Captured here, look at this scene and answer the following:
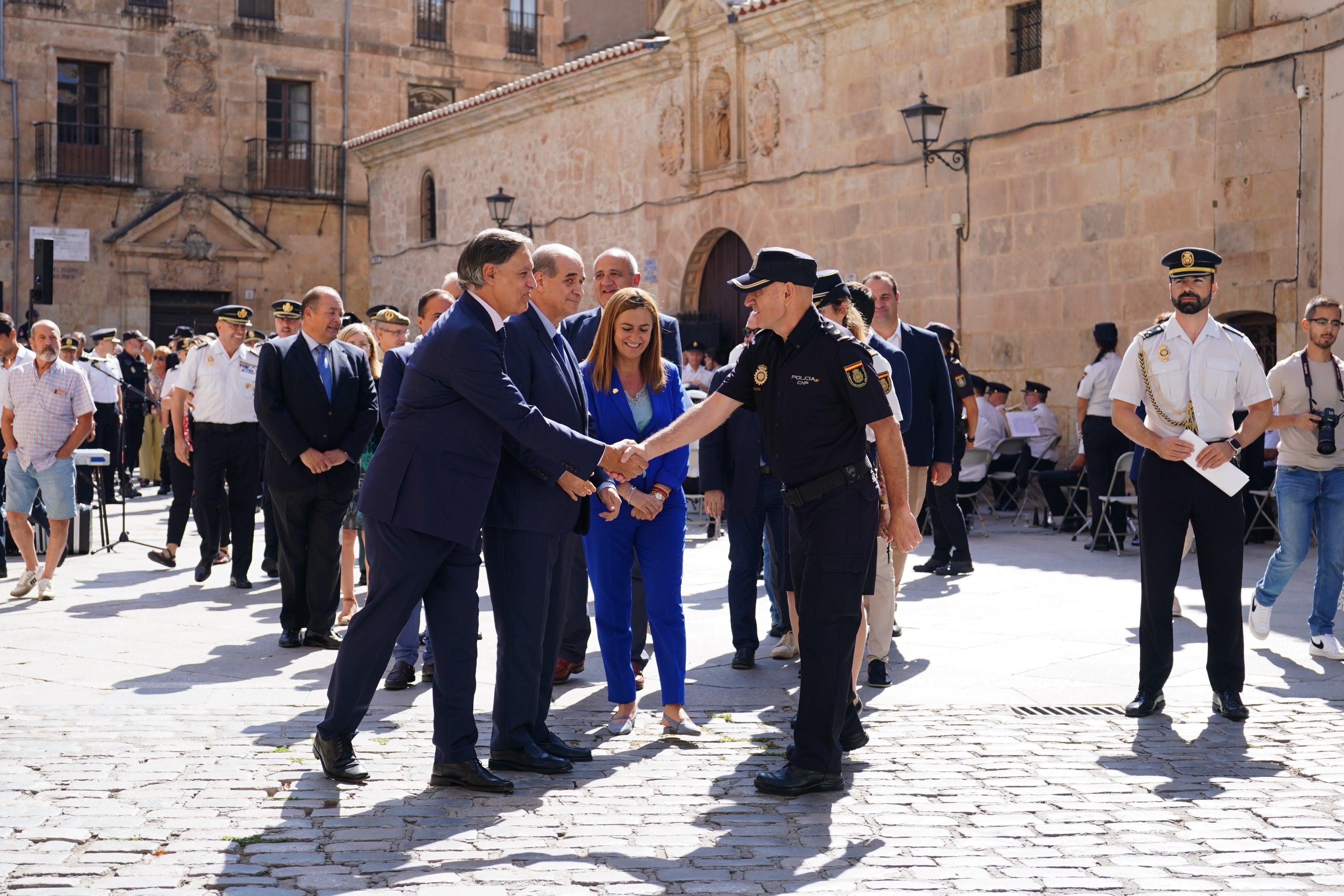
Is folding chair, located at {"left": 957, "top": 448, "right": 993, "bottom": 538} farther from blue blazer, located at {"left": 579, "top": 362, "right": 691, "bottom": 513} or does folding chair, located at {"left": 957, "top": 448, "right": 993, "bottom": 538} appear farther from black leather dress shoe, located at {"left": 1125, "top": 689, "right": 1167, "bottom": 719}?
blue blazer, located at {"left": 579, "top": 362, "right": 691, "bottom": 513}

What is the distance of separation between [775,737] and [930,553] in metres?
6.69

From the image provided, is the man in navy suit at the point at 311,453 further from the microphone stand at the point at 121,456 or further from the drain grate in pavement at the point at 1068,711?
the microphone stand at the point at 121,456

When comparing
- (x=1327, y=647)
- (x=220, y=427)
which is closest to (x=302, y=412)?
(x=220, y=427)

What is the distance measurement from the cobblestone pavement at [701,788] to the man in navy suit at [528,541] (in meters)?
0.19

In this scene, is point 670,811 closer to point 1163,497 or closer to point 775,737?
point 775,737

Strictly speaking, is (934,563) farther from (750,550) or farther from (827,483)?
(827,483)

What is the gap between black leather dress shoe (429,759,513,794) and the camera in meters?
5.19

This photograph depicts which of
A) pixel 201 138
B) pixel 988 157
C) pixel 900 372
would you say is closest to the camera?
pixel 900 372

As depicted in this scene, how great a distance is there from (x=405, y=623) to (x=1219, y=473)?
3558mm

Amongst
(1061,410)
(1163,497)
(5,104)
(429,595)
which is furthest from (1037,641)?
(5,104)

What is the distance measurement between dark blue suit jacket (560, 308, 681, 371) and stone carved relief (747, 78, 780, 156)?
1266cm

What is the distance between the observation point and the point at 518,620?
17.9 ft

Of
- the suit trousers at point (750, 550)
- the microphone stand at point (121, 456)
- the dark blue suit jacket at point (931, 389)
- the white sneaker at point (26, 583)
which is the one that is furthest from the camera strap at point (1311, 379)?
the microphone stand at point (121, 456)

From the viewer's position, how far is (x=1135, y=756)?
574 centimetres
